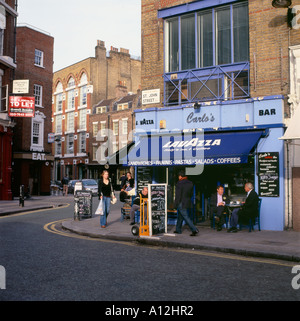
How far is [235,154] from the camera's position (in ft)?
35.3

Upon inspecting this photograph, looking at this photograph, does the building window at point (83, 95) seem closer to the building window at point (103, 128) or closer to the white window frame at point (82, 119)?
the white window frame at point (82, 119)

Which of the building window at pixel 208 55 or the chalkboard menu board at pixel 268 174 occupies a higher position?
the building window at pixel 208 55

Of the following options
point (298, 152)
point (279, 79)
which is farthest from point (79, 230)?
point (279, 79)

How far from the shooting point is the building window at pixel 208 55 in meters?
12.8

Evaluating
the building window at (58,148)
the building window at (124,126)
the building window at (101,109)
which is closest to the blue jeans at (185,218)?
the building window at (124,126)

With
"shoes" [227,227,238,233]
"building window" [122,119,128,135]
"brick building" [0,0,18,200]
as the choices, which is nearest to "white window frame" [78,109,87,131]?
"building window" [122,119,128,135]

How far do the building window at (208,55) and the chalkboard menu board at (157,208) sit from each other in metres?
4.55

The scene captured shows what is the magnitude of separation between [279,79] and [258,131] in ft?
5.84

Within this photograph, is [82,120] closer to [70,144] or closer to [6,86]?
[70,144]

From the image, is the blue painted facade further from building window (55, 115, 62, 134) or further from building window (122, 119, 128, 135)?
building window (55, 115, 62, 134)

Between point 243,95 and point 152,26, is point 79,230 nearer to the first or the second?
point 243,95

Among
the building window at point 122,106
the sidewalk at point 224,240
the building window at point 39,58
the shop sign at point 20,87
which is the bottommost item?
the sidewalk at point 224,240

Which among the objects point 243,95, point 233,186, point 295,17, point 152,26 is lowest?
point 233,186

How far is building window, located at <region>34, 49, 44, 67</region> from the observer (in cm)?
3331
